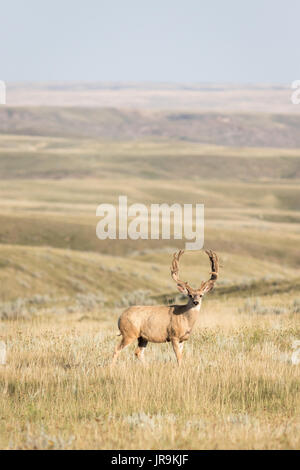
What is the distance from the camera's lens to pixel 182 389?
8453 mm

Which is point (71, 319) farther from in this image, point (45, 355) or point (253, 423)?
point (253, 423)

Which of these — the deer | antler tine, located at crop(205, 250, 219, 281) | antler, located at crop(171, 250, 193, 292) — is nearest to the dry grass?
the deer

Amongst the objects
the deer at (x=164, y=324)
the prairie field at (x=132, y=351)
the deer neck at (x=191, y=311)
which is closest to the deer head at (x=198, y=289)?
the deer at (x=164, y=324)

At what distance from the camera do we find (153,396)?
27.2 ft

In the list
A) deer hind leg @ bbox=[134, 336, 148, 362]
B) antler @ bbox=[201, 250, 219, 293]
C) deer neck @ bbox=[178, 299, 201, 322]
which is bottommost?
deer hind leg @ bbox=[134, 336, 148, 362]

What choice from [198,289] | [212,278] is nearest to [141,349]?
[198,289]

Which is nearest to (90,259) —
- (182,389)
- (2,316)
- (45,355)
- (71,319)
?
(2,316)

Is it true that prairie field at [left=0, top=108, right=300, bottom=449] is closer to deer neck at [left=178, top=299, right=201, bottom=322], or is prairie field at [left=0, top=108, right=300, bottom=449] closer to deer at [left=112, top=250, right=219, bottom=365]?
deer at [left=112, top=250, right=219, bottom=365]

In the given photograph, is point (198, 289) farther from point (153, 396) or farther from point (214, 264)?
point (153, 396)

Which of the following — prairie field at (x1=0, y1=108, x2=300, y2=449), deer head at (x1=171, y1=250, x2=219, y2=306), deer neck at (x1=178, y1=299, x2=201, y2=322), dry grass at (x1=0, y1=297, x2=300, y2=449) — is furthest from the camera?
deer neck at (x1=178, y1=299, x2=201, y2=322)

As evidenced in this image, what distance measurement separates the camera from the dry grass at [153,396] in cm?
674

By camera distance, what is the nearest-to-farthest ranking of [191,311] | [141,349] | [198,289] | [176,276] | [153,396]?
[153,396] < [198,289] < [191,311] < [176,276] < [141,349]

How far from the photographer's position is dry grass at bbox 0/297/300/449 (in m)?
6.74

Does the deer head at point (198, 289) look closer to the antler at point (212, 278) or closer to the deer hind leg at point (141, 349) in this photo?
the antler at point (212, 278)
